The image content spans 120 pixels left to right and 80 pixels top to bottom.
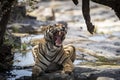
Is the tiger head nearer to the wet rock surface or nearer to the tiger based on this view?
the tiger

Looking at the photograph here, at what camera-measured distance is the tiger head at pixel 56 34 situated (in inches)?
313

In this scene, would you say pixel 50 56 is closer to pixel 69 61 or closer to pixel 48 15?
pixel 69 61

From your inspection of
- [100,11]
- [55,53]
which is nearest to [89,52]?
[55,53]

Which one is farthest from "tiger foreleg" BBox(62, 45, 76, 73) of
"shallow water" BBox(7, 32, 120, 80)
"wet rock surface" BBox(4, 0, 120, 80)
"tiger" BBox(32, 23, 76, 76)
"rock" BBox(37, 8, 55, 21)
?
"rock" BBox(37, 8, 55, 21)

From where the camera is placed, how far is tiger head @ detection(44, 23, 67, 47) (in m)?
7.94

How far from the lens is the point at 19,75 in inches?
358

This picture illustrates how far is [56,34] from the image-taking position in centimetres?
802

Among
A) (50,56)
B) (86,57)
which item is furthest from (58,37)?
(86,57)

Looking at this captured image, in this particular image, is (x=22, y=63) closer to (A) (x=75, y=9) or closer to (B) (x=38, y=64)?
(B) (x=38, y=64)

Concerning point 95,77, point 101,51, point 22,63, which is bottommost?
point 101,51

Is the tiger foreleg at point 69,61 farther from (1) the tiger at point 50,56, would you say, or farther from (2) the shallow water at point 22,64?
(2) the shallow water at point 22,64

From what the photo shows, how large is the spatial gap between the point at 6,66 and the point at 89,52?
316 cm

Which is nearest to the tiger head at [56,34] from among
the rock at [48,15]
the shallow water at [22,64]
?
the shallow water at [22,64]

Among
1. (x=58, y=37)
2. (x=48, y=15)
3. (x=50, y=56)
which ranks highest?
(x=58, y=37)
